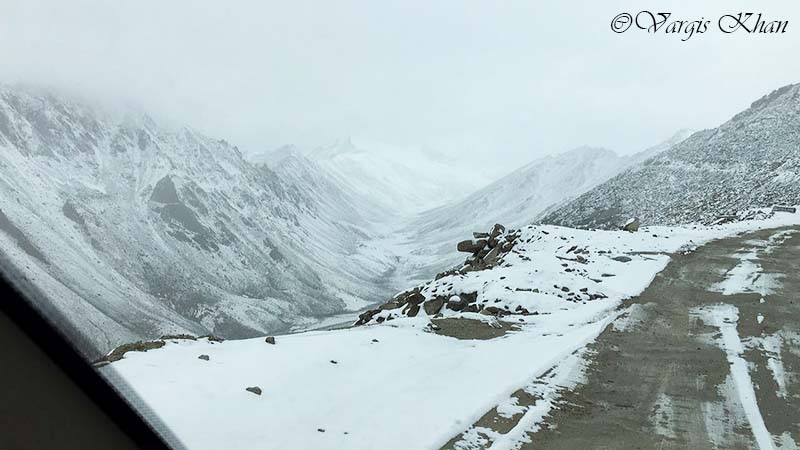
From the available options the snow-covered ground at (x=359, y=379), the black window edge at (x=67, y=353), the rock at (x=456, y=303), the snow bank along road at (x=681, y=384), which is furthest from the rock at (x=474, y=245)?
the black window edge at (x=67, y=353)

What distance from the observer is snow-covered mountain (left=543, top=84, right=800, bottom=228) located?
180 feet

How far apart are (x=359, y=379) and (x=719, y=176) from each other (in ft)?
265

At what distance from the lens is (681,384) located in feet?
31.8

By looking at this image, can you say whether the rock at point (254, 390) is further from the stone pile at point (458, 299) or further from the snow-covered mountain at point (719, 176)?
the snow-covered mountain at point (719, 176)

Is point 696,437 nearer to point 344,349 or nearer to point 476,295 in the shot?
point 344,349

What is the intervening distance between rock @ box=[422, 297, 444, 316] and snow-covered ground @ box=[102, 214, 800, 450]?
2.04 meters

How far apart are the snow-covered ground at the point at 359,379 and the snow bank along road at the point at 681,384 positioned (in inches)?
11.0

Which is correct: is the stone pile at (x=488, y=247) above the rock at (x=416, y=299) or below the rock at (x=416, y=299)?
below

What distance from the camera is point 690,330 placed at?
42.7 ft

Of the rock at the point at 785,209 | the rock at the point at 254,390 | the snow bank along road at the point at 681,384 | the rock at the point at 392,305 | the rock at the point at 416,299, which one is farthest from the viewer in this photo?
the rock at the point at 785,209

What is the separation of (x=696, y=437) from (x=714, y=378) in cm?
275

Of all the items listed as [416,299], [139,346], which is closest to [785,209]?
[416,299]

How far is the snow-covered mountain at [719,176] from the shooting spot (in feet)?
180

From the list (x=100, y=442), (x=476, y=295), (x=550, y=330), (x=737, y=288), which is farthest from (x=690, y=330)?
(x=100, y=442)
